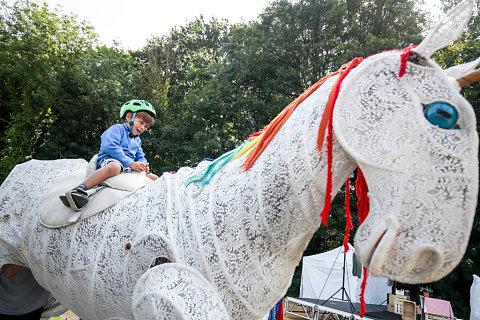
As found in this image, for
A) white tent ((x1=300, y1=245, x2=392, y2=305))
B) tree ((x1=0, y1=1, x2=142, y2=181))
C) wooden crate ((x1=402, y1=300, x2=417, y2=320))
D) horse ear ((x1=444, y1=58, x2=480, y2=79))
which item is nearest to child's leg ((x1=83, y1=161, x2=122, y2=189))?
horse ear ((x1=444, y1=58, x2=480, y2=79))

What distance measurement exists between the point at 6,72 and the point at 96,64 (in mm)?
3330

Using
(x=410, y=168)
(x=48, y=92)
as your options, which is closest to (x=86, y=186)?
(x=410, y=168)

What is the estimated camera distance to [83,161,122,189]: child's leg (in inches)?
79.0

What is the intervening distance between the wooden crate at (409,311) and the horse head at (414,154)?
767 cm

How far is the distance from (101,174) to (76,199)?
23 centimetres

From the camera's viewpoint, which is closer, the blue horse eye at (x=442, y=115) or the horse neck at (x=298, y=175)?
the blue horse eye at (x=442, y=115)

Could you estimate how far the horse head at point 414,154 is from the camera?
1.05m

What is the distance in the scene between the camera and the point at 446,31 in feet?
3.77

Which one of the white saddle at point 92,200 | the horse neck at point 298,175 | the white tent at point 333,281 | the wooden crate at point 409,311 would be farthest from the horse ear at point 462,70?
the white tent at point 333,281

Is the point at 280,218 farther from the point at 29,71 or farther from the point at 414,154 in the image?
the point at 29,71

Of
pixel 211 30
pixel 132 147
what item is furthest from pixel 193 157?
pixel 211 30

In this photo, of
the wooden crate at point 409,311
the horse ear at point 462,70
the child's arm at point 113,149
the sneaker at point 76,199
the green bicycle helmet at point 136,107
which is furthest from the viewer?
the wooden crate at point 409,311

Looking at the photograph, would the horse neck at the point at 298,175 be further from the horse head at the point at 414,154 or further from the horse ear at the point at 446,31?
the horse ear at the point at 446,31

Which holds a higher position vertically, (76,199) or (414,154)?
(414,154)
